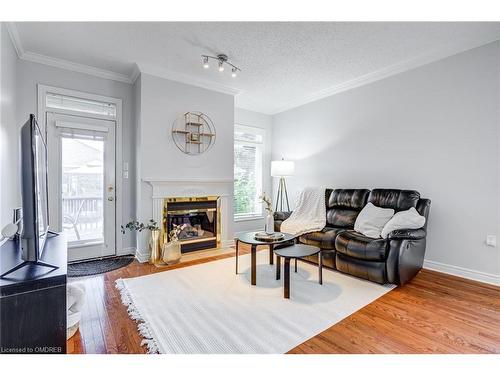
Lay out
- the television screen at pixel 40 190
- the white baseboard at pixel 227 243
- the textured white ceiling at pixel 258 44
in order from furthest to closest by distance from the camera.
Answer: the white baseboard at pixel 227 243 → the textured white ceiling at pixel 258 44 → the television screen at pixel 40 190

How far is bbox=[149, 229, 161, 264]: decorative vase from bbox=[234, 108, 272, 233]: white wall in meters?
1.87

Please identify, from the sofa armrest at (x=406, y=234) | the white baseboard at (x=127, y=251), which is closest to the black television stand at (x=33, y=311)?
the white baseboard at (x=127, y=251)

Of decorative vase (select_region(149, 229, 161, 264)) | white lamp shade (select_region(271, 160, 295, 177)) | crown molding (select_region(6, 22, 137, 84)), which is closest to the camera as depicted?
crown molding (select_region(6, 22, 137, 84))

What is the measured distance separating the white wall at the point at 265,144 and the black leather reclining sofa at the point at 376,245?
1846 mm

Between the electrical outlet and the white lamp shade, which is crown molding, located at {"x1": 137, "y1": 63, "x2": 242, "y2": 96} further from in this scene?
the electrical outlet

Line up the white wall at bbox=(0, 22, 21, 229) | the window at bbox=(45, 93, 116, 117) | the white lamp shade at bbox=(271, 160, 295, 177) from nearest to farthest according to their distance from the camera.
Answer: the white wall at bbox=(0, 22, 21, 229) → the window at bbox=(45, 93, 116, 117) → the white lamp shade at bbox=(271, 160, 295, 177)

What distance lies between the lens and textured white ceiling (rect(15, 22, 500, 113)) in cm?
260

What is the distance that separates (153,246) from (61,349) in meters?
2.29

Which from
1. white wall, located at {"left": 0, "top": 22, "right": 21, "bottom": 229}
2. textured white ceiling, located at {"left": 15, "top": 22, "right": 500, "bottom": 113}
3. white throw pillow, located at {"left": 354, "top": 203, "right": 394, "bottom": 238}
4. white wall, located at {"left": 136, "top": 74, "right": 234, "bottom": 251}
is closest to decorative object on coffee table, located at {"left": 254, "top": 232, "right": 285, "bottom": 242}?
white throw pillow, located at {"left": 354, "top": 203, "right": 394, "bottom": 238}

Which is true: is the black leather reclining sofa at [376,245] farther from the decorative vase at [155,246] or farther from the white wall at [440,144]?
the decorative vase at [155,246]

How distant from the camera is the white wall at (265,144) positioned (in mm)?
5195

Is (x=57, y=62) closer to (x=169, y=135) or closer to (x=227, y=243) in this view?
(x=169, y=135)
